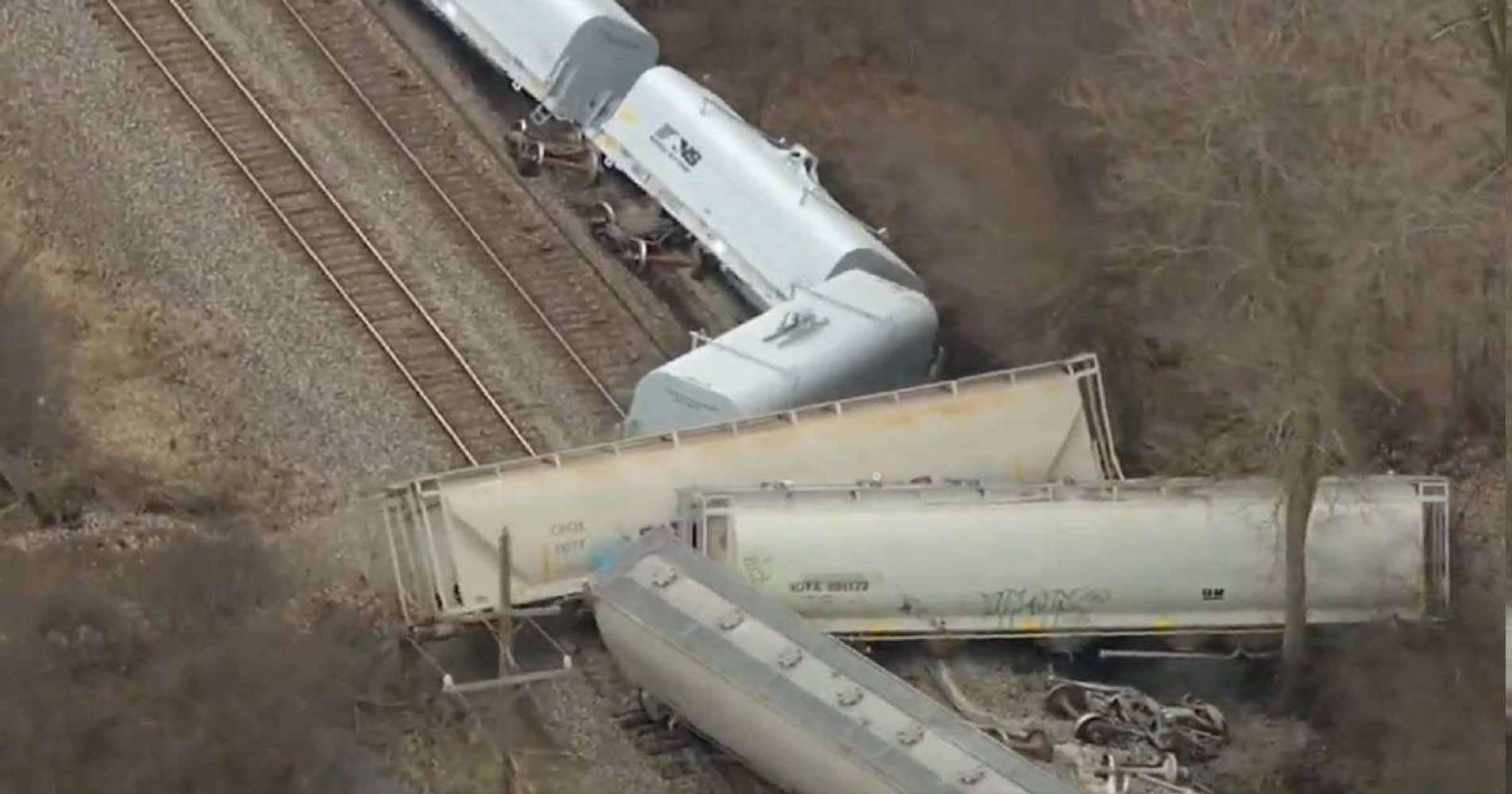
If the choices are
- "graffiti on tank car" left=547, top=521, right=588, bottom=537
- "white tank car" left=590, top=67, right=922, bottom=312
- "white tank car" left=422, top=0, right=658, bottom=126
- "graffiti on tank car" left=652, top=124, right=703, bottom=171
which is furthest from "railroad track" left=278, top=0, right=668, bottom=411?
"graffiti on tank car" left=547, top=521, right=588, bottom=537

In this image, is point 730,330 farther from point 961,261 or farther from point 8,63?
point 8,63

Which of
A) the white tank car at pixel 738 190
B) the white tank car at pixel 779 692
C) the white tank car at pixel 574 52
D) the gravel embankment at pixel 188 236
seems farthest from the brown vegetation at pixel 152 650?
the white tank car at pixel 574 52

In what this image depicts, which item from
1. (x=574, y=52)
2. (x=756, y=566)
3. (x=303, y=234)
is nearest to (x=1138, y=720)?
(x=756, y=566)

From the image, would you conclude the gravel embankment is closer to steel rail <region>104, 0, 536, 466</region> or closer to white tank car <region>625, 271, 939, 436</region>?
steel rail <region>104, 0, 536, 466</region>

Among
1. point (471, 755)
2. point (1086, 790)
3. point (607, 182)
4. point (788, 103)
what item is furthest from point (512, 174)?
point (1086, 790)

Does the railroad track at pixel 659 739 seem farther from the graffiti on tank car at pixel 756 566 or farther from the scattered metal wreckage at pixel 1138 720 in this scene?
the scattered metal wreckage at pixel 1138 720
